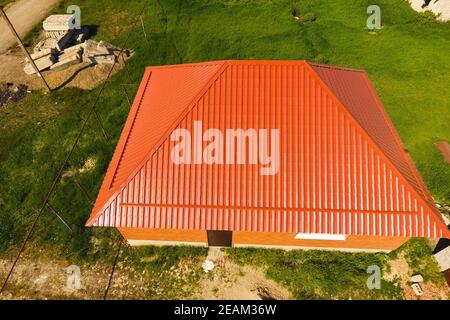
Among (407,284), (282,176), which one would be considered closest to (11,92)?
(282,176)

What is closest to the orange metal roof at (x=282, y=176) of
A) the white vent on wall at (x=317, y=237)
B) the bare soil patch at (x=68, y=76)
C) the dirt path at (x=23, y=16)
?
the white vent on wall at (x=317, y=237)

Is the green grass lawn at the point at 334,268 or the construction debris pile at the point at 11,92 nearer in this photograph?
the green grass lawn at the point at 334,268

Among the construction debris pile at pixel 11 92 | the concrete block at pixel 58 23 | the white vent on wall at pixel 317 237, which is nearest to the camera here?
the white vent on wall at pixel 317 237

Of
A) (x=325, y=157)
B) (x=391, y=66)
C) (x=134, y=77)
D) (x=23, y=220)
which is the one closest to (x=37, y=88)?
(x=134, y=77)

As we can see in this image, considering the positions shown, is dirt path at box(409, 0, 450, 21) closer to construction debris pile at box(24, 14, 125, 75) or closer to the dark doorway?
construction debris pile at box(24, 14, 125, 75)

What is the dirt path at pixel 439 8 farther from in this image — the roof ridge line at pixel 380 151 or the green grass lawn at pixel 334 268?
the roof ridge line at pixel 380 151
